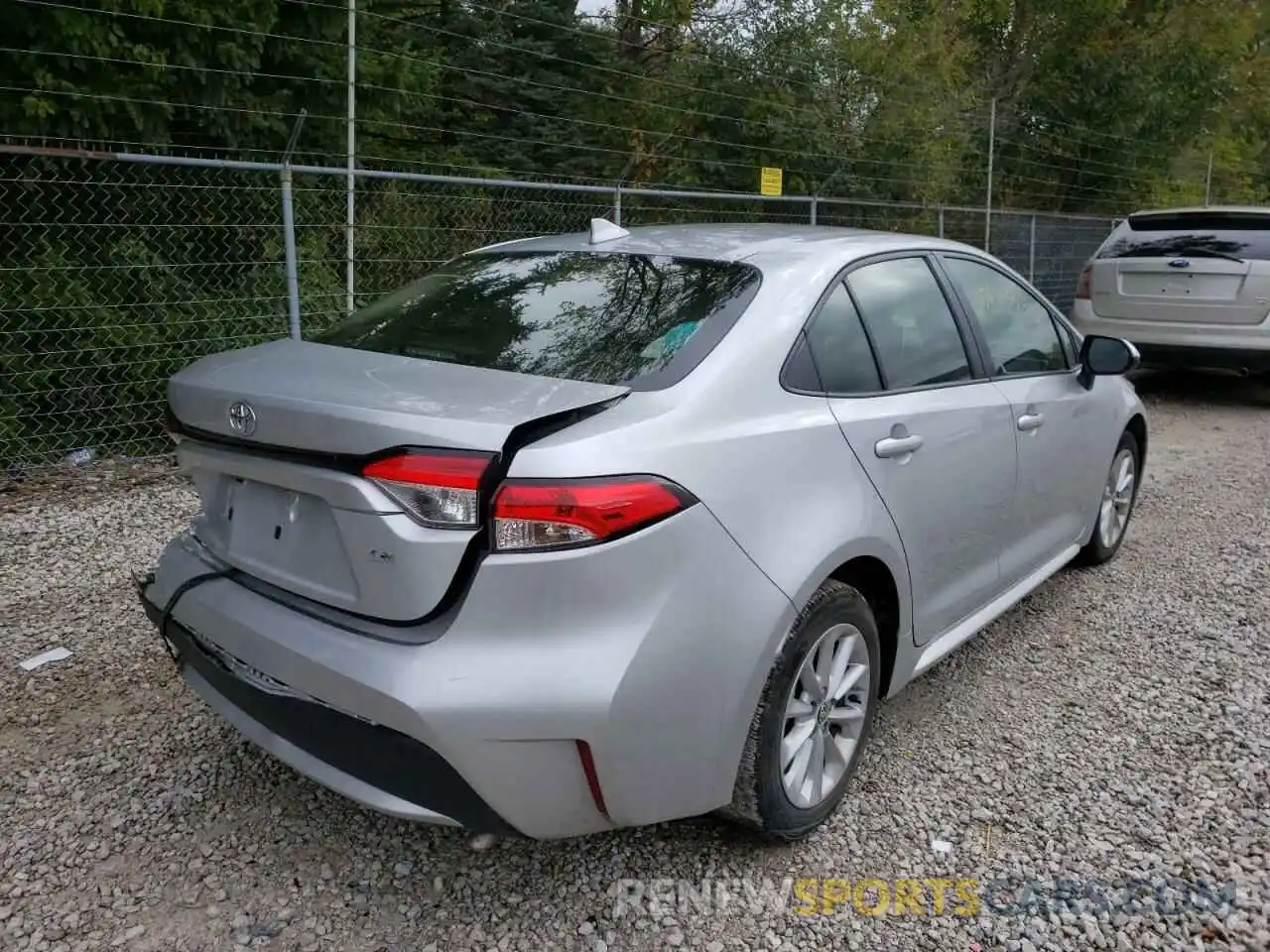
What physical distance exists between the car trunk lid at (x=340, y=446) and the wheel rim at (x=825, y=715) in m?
0.91

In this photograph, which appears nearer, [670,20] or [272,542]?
[272,542]

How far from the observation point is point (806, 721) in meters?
2.62

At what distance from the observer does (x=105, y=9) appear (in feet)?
18.7

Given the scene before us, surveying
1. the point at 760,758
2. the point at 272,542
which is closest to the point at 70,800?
the point at 272,542

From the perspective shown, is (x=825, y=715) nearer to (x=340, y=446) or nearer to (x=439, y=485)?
(x=439, y=485)

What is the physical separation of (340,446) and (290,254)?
434 centimetres

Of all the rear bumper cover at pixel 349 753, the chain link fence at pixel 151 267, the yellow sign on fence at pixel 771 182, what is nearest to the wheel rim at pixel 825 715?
the rear bumper cover at pixel 349 753

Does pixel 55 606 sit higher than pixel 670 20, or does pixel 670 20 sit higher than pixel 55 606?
pixel 670 20

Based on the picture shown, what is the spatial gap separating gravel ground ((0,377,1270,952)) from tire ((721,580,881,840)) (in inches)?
5.1

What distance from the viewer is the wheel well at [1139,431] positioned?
488 cm

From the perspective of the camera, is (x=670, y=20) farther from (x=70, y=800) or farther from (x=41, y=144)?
(x=70, y=800)

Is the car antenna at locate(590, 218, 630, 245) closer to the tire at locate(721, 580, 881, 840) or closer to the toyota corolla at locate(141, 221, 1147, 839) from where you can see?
the toyota corolla at locate(141, 221, 1147, 839)

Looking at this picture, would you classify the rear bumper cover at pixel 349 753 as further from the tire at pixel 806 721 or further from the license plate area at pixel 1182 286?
the license plate area at pixel 1182 286

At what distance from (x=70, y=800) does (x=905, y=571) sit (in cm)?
246
